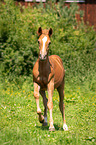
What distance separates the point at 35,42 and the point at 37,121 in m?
7.04

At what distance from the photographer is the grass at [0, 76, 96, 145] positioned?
5.34 meters

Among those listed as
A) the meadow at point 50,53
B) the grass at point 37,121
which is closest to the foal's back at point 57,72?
the grass at point 37,121

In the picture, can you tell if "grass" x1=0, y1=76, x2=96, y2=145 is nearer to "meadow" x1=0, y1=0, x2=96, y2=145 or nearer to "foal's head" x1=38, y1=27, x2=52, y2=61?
"meadow" x1=0, y1=0, x2=96, y2=145

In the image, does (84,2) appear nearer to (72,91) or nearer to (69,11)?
(69,11)

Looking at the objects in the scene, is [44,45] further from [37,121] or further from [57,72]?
[37,121]

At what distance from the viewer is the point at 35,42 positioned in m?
13.6

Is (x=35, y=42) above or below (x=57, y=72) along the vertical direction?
above

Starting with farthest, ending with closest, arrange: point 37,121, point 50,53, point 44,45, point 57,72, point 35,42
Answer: point 50,53
point 35,42
point 37,121
point 57,72
point 44,45

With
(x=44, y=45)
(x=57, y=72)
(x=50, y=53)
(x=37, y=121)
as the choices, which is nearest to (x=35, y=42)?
(x=50, y=53)

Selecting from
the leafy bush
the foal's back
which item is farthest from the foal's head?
the leafy bush

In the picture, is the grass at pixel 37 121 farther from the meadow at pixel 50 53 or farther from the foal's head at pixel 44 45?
the foal's head at pixel 44 45

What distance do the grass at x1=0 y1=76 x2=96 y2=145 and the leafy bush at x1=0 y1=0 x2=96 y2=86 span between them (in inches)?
47.7

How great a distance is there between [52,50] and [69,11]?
3.75m

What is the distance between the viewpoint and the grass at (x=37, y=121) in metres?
5.34
